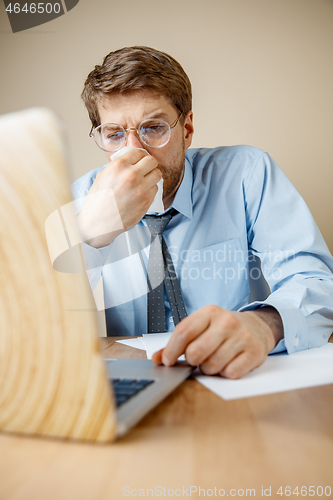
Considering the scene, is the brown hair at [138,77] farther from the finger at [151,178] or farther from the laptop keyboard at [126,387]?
the laptop keyboard at [126,387]

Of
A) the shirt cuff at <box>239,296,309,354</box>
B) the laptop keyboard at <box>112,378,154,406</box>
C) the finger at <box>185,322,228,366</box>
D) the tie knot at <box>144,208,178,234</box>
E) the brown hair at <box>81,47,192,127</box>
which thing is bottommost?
the shirt cuff at <box>239,296,309,354</box>

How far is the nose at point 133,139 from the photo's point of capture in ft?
3.71

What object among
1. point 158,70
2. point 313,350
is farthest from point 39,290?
point 158,70

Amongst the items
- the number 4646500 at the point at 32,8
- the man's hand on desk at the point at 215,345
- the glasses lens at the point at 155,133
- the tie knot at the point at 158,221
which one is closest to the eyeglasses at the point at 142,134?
the glasses lens at the point at 155,133

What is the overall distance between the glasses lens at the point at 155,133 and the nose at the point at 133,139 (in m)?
0.02

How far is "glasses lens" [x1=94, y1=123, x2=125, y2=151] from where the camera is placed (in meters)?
1.16

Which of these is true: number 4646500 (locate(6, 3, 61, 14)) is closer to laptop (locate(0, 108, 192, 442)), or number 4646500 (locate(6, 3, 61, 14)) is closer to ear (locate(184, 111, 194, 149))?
ear (locate(184, 111, 194, 149))

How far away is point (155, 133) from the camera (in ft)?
3.88

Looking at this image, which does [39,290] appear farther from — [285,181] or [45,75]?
[45,75]

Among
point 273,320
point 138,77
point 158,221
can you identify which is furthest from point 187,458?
point 138,77

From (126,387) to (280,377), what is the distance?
0.72 feet

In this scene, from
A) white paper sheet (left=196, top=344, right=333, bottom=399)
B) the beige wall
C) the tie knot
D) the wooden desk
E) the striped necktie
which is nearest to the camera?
the wooden desk

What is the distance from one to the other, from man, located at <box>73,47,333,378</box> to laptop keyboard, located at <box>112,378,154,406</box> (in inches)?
22.4


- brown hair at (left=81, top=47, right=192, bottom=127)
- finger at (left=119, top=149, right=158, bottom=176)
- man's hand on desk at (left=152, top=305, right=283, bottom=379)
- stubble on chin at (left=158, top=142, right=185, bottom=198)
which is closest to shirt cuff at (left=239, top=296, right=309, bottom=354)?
man's hand on desk at (left=152, top=305, right=283, bottom=379)
